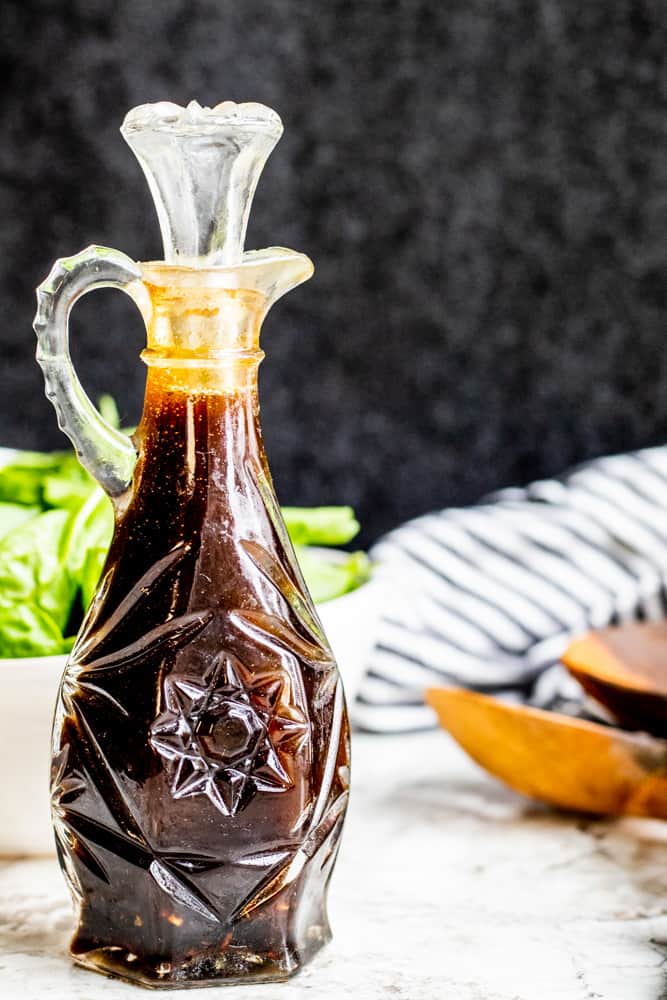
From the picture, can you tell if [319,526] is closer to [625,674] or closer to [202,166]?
[625,674]

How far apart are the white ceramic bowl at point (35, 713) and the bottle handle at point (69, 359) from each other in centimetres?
14

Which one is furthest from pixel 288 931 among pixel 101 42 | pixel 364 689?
pixel 101 42

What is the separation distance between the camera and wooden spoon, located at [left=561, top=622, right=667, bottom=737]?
2.71 ft

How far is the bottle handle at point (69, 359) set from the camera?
0.57m

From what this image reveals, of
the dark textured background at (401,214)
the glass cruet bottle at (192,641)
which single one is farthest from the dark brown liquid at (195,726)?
the dark textured background at (401,214)

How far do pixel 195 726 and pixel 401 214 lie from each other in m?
0.88

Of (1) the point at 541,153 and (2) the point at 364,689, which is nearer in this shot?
(2) the point at 364,689

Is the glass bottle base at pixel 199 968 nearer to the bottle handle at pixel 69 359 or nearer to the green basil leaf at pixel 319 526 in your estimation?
the bottle handle at pixel 69 359

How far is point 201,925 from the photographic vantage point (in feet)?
1.87

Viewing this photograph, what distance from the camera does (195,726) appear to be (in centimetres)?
56

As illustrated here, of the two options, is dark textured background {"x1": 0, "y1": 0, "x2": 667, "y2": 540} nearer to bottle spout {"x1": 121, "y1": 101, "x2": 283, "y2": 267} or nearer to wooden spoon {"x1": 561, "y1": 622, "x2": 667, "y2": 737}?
wooden spoon {"x1": 561, "y1": 622, "x2": 667, "y2": 737}

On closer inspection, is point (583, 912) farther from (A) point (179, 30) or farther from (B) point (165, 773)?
(A) point (179, 30)

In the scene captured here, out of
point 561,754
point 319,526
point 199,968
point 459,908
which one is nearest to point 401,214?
point 319,526

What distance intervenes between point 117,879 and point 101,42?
95 cm
